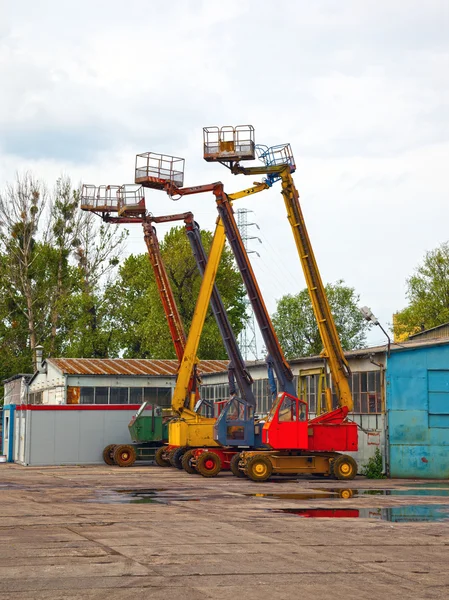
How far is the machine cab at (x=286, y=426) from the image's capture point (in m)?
30.2

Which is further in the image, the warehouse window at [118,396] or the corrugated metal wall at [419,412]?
the warehouse window at [118,396]

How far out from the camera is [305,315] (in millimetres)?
91312

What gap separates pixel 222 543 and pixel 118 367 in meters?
36.9

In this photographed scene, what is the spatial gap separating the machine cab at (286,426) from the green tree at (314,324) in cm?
5950

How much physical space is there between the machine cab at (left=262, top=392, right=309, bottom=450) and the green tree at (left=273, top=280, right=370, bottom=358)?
59.5 metres

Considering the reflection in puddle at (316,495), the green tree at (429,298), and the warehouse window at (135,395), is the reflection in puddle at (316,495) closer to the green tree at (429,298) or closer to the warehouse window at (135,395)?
the warehouse window at (135,395)

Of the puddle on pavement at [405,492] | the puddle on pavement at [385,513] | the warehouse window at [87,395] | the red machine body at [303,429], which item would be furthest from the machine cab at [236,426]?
the warehouse window at [87,395]

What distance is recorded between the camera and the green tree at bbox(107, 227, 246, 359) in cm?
6844

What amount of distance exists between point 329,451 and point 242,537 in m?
15.2

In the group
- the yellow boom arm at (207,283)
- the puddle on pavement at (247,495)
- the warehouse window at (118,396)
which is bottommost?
the puddle on pavement at (247,495)

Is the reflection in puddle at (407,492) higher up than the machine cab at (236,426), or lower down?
lower down

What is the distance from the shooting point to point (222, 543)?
15.6m

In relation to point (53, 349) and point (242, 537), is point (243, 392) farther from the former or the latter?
point (53, 349)

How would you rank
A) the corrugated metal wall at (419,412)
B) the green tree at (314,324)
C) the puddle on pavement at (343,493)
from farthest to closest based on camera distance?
1. the green tree at (314,324)
2. the corrugated metal wall at (419,412)
3. the puddle on pavement at (343,493)
